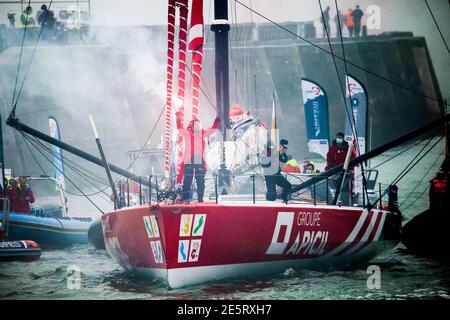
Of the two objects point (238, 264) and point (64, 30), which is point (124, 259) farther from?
point (64, 30)

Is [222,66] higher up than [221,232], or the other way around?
[222,66]

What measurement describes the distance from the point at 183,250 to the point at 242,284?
3.42 feet

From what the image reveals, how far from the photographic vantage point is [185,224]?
27.1ft

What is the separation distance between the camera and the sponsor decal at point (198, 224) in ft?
27.3

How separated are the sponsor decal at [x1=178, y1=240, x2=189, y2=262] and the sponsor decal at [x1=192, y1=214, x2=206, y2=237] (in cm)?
15

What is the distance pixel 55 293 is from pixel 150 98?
19.3 m

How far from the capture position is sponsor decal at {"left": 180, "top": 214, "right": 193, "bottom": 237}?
825cm

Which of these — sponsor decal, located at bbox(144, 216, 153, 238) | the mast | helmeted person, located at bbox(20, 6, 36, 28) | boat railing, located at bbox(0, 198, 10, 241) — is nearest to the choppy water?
sponsor decal, located at bbox(144, 216, 153, 238)

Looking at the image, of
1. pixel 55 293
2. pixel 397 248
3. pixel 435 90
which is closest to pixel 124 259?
pixel 55 293

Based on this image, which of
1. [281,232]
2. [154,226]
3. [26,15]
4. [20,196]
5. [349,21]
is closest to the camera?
[154,226]

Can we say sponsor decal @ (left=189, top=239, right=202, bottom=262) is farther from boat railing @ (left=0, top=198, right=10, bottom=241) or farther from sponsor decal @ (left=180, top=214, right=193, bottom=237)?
boat railing @ (left=0, top=198, right=10, bottom=241)

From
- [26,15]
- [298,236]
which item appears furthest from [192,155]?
[26,15]

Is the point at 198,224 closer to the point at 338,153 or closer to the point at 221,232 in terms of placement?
the point at 221,232

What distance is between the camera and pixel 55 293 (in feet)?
29.4
